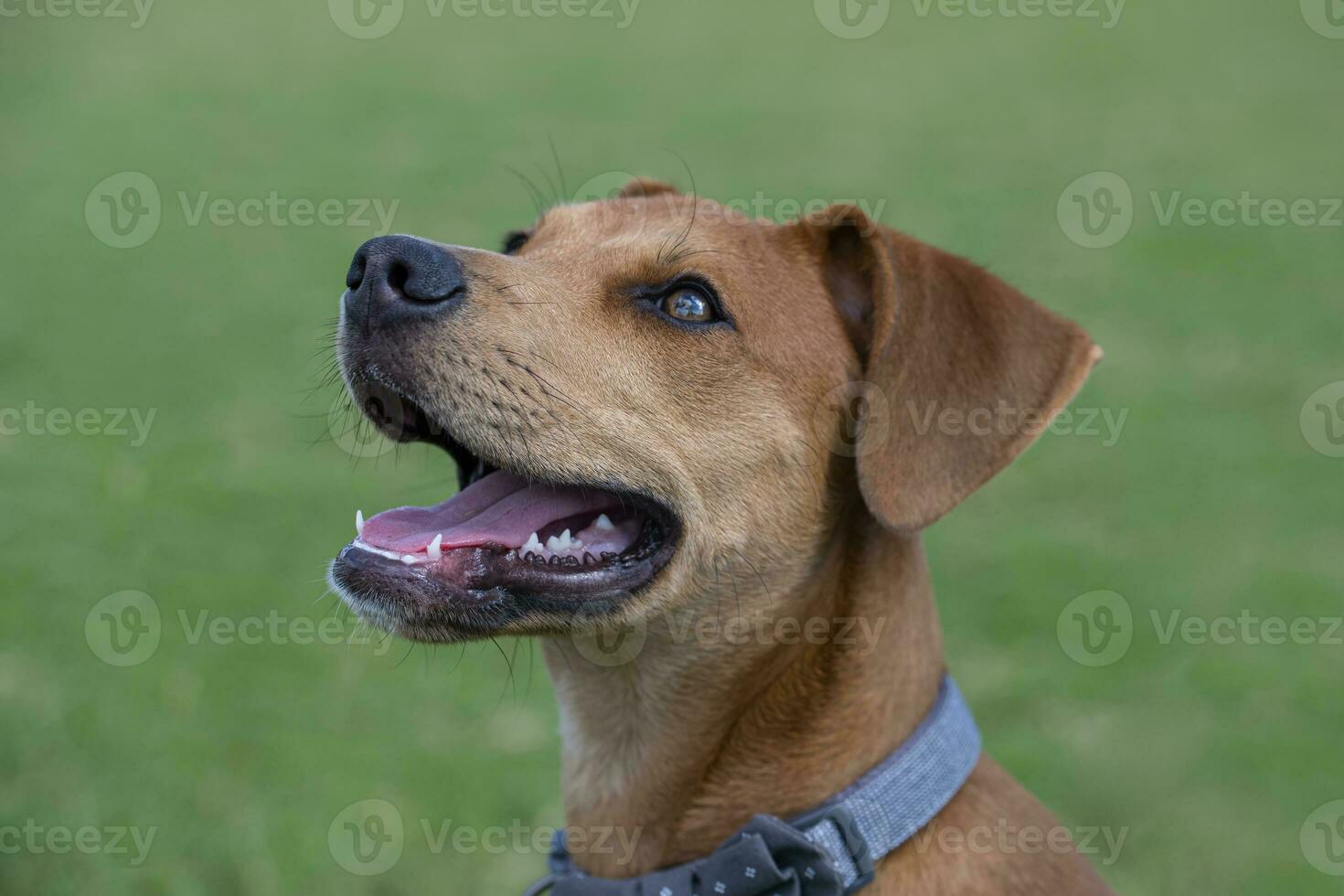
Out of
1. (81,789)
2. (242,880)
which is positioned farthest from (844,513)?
(81,789)

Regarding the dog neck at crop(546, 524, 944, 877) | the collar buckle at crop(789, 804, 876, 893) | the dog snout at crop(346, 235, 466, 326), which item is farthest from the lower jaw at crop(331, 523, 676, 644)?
the collar buckle at crop(789, 804, 876, 893)

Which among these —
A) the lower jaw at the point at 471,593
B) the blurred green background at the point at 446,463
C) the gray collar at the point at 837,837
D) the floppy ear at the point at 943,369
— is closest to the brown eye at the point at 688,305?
the floppy ear at the point at 943,369

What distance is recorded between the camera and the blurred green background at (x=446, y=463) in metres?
5.78

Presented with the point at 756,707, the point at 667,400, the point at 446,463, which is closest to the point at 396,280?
the point at 667,400

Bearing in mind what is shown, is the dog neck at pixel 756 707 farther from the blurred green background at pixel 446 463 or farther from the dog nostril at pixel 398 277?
the blurred green background at pixel 446 463

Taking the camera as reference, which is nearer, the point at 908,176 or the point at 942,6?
the point at 908,176

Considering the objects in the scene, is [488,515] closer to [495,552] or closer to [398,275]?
[495,552]

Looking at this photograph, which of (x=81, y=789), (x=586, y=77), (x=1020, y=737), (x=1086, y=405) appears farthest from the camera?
(x=586, y=77)

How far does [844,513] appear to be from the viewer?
12.0 ft

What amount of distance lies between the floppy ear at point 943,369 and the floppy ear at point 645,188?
3.30 ft

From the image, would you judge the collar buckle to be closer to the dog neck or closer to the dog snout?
the dog neck

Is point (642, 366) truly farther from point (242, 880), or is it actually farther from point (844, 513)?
point (242, 880)

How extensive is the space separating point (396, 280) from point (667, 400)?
75 centimetres

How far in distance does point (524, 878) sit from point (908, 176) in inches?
494
